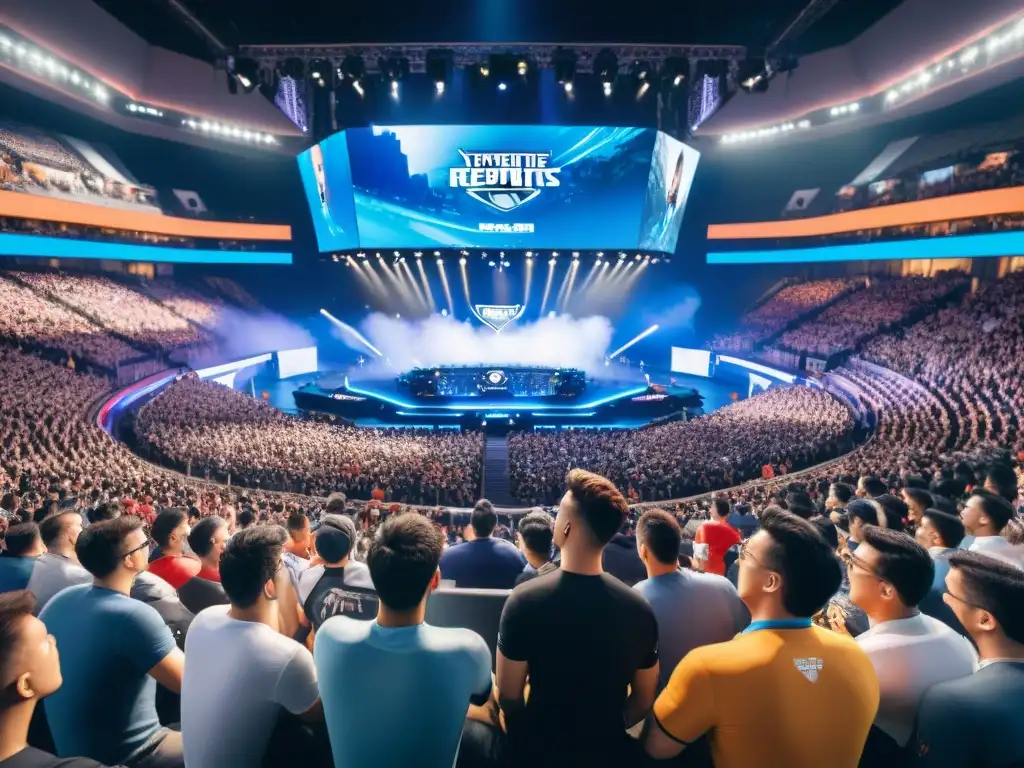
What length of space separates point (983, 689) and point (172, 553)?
4754mm

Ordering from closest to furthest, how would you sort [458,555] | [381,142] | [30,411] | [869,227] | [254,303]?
[458,555] → [30,411] → [381,142] → [869,227] → [254,303]

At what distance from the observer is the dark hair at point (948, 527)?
4.14 metres

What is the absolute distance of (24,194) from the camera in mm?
24625

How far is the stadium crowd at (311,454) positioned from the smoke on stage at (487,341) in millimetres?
18946

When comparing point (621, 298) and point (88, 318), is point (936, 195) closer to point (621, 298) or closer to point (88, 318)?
point (621, 298)

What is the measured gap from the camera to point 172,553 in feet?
14.3

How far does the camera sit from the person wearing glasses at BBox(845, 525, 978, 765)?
95.7 inches

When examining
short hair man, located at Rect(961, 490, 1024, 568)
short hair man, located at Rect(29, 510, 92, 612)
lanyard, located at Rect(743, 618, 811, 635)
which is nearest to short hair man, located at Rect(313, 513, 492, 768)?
lanyard, located at Rect(743, 618, 811, 635)

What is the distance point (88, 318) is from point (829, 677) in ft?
101

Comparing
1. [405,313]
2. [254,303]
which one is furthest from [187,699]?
[254,303]

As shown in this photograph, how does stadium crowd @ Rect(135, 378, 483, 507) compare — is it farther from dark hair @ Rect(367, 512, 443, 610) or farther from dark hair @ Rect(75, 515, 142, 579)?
dark hair @ Rect(367, 512, 443, 610)

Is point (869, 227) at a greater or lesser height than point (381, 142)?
lesser

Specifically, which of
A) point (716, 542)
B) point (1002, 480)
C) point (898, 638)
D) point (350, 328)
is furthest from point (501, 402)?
point (898, 638)

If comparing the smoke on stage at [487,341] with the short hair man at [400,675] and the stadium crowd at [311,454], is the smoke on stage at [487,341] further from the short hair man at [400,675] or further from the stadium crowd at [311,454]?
the short hair man at [400,675]
